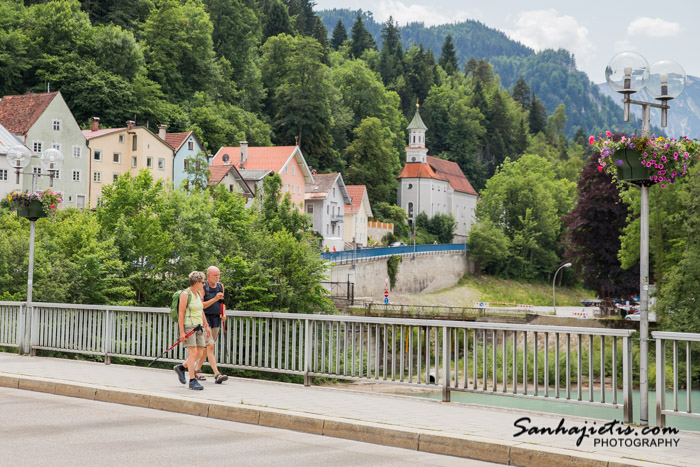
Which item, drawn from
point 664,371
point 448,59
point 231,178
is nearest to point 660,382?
point 664,371

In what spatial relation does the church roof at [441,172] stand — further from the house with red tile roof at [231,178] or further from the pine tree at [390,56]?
the house with red tile roof at [231,178]

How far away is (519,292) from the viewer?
95.4 meters

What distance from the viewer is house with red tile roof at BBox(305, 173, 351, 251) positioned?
91688 mm

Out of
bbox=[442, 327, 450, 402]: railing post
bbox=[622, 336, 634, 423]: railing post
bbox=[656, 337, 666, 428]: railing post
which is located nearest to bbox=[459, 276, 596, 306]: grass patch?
bbox=[442, 327, 450, 402]: railing post

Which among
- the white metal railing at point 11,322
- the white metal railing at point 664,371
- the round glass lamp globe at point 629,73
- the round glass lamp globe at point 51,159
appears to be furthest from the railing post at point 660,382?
the round glass lamp globe at point 51,159

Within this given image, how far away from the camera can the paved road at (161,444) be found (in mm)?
7551

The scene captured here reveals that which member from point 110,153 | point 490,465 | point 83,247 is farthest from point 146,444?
point 110,153

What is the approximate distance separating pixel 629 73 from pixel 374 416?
16.7 feet

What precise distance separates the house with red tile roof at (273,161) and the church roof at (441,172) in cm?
4187

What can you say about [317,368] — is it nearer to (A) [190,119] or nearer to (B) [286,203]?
(B) [286,203]

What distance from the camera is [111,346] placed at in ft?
52.8

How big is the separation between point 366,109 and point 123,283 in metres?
98.5

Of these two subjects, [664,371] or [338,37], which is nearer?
[664,371]

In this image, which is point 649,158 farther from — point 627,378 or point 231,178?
point 231,178
